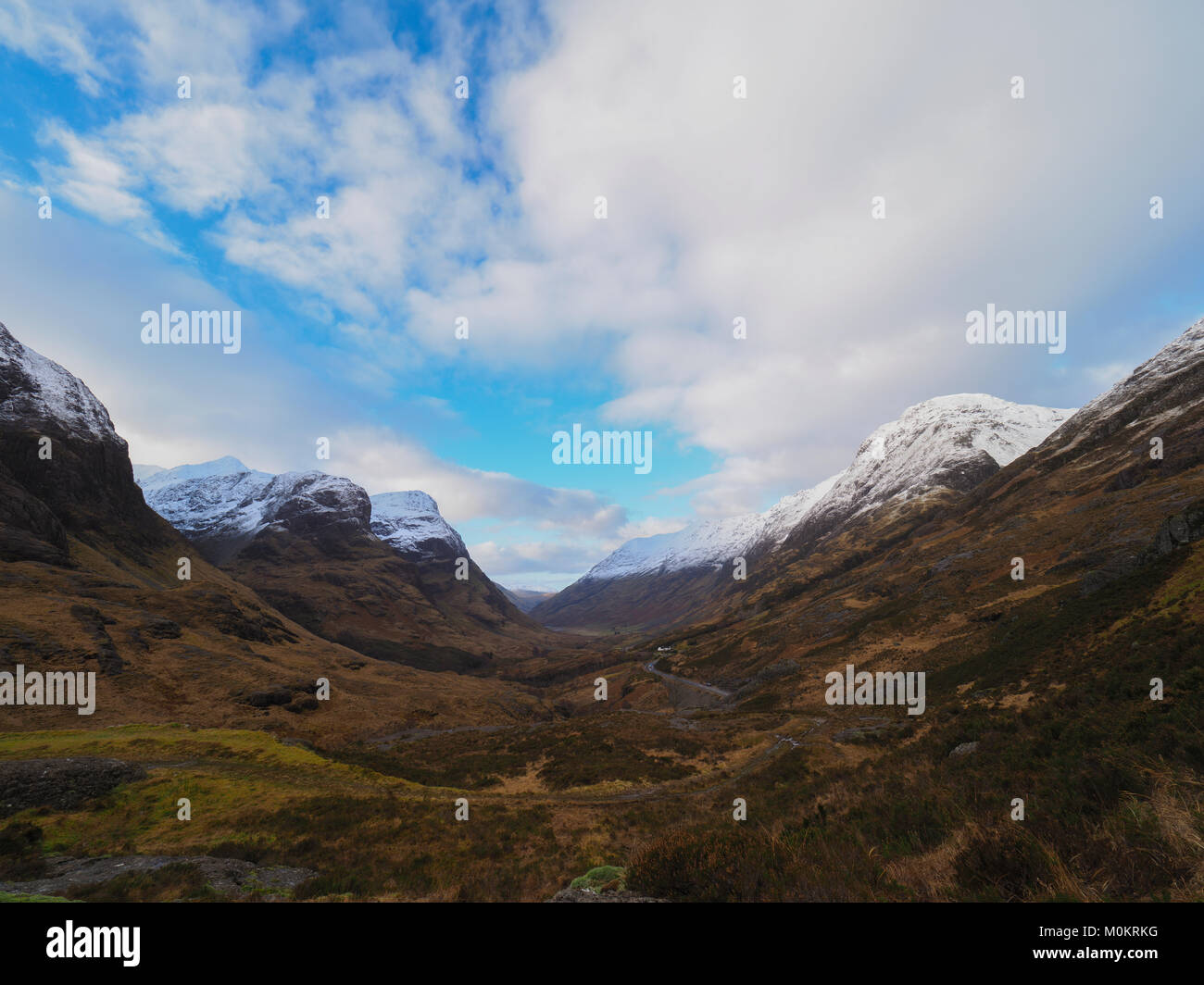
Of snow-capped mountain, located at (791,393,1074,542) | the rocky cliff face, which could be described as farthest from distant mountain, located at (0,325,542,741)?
snow-capped mountain, located at (791,393,1074,542)

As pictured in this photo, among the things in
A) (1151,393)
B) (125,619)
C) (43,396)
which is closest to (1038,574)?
(1151,393)

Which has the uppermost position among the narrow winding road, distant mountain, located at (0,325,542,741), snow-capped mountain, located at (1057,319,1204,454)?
snow-capped mountain, located at (1057,319,1204,454)

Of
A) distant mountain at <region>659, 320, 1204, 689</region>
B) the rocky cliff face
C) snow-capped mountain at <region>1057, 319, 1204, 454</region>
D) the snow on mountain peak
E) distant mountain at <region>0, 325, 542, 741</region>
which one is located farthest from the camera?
the snow on mountain peak

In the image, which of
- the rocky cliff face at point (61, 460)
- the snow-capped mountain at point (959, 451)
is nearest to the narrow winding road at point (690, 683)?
the rocky cliff face at point (61, 460)

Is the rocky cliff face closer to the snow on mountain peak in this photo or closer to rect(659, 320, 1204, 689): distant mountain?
the snow on mountain peak

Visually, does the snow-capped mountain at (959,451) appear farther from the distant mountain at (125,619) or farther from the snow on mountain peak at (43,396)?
the snow on mountain peak at (43,396)

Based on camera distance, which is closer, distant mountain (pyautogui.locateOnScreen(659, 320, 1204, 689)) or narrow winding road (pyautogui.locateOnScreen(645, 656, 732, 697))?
distant mountain (pyautogui.locateOnScreen(659, 320, 1204, 689))

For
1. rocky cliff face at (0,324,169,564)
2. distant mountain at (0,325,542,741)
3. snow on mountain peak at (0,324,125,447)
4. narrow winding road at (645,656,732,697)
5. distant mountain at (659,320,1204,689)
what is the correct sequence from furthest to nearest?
snow on mountain peak at (0,324,125,447) → rocky cliff face at (0,324,169,564) → narrow winding road at (645,656,732,697) → distant mountain at (0,325,542,741) → distant mountain at (659,320,1204,689)

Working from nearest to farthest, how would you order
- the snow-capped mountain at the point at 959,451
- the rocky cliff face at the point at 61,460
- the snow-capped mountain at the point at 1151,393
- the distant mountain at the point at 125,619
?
the distant mountain at the point at 125,619, the snow-capped mountain at the point at 1151,393, the rocky cliff face at the point at 61,460, the snow-capped mountain at the point at 959,451
